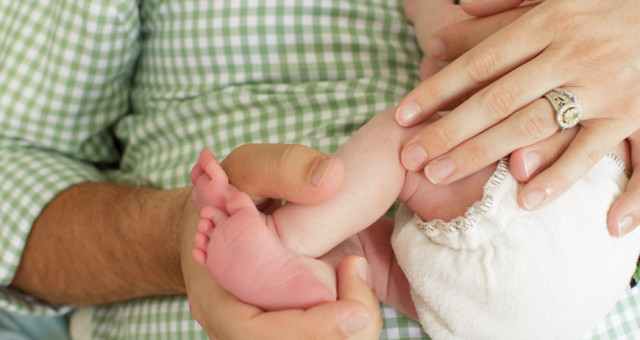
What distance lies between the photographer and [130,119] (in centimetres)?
127

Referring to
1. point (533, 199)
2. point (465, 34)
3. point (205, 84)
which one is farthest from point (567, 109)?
point (205, 84)

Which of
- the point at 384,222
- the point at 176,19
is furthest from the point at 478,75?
the point at 176,19

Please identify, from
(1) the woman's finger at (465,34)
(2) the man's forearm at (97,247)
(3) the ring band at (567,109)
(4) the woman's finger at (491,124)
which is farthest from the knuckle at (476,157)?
(2) the man's forearm at (97,247)

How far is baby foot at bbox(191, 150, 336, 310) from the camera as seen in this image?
629 millimetres

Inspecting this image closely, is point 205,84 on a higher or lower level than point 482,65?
lower

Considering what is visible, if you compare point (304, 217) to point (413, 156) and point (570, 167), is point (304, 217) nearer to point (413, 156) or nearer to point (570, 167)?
point (413, 156)

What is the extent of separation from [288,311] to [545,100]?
1.49ft

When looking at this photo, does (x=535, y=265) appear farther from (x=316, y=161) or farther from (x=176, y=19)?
(x=176, y=19)

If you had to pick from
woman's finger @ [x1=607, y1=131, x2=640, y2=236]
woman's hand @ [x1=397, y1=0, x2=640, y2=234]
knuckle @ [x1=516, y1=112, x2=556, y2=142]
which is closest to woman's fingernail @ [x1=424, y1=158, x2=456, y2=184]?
woman's hand @ [x1=397, y1=0, x2=640, y2=234]

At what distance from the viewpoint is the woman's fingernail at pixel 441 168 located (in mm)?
739

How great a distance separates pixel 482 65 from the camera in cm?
77

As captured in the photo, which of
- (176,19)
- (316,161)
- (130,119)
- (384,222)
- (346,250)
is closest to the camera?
(316,161)

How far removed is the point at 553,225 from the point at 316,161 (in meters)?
0.33

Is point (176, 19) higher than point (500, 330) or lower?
higher
